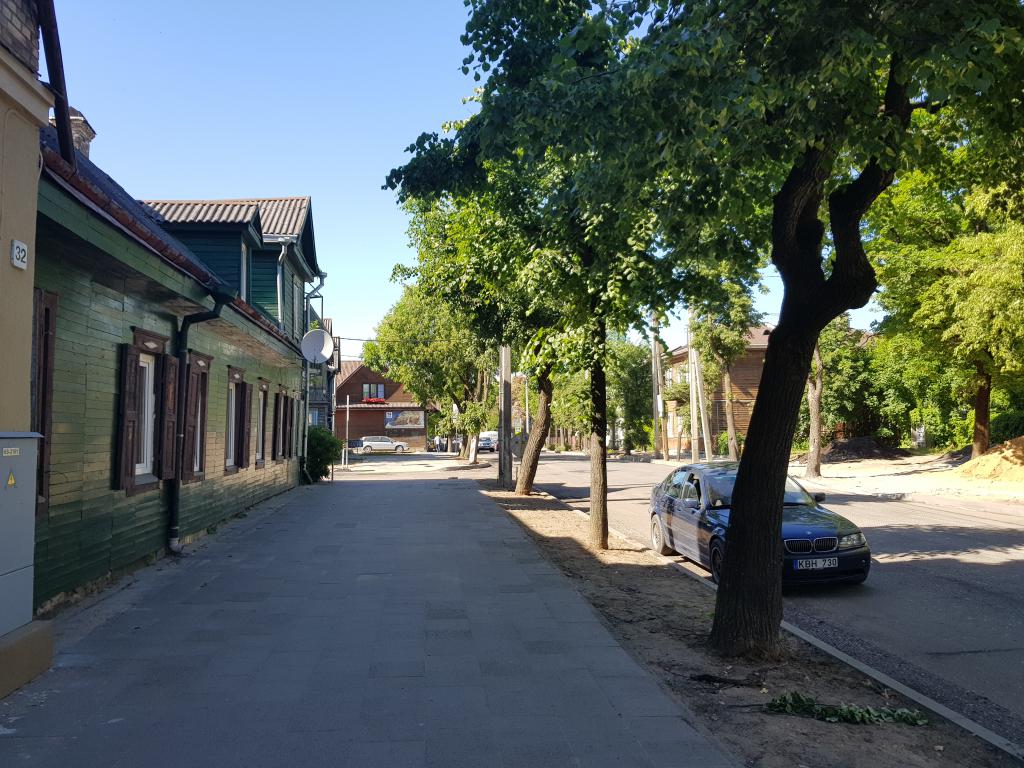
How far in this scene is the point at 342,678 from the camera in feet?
17.7

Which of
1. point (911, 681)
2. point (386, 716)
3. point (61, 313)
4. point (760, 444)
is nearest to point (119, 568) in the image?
point (61, 313)

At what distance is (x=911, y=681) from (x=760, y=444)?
6.82 feet

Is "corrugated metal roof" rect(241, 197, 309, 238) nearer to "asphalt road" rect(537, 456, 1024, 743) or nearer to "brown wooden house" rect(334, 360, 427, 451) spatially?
"asphalt road" rect(537, 456, 1024, 743)

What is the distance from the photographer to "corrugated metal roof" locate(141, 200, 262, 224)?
16.3 meters

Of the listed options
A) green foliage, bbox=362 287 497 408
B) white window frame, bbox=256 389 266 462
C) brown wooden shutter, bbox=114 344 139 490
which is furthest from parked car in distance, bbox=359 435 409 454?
brown wooden shutter, bbox=114 344 139 490

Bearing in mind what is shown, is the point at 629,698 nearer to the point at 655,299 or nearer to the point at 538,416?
the point at 655,299

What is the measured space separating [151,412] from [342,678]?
5.70 metres

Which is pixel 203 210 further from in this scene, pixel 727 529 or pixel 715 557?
pixel 727 529

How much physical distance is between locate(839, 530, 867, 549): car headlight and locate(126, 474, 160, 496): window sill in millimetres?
7889

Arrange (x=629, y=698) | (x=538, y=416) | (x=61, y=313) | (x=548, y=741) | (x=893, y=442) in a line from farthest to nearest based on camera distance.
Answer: (x=893, y=442)
(x=538, y=416)
(x=61, y=313)
(x=629, y=698)
(x=548, y=741)

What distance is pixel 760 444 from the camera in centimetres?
627

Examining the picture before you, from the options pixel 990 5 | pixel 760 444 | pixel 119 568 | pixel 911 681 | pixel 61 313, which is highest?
pixel 990 5

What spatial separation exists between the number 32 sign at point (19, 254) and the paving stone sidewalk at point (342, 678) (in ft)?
8.93

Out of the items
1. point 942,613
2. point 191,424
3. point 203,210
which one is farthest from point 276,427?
point 942,613
